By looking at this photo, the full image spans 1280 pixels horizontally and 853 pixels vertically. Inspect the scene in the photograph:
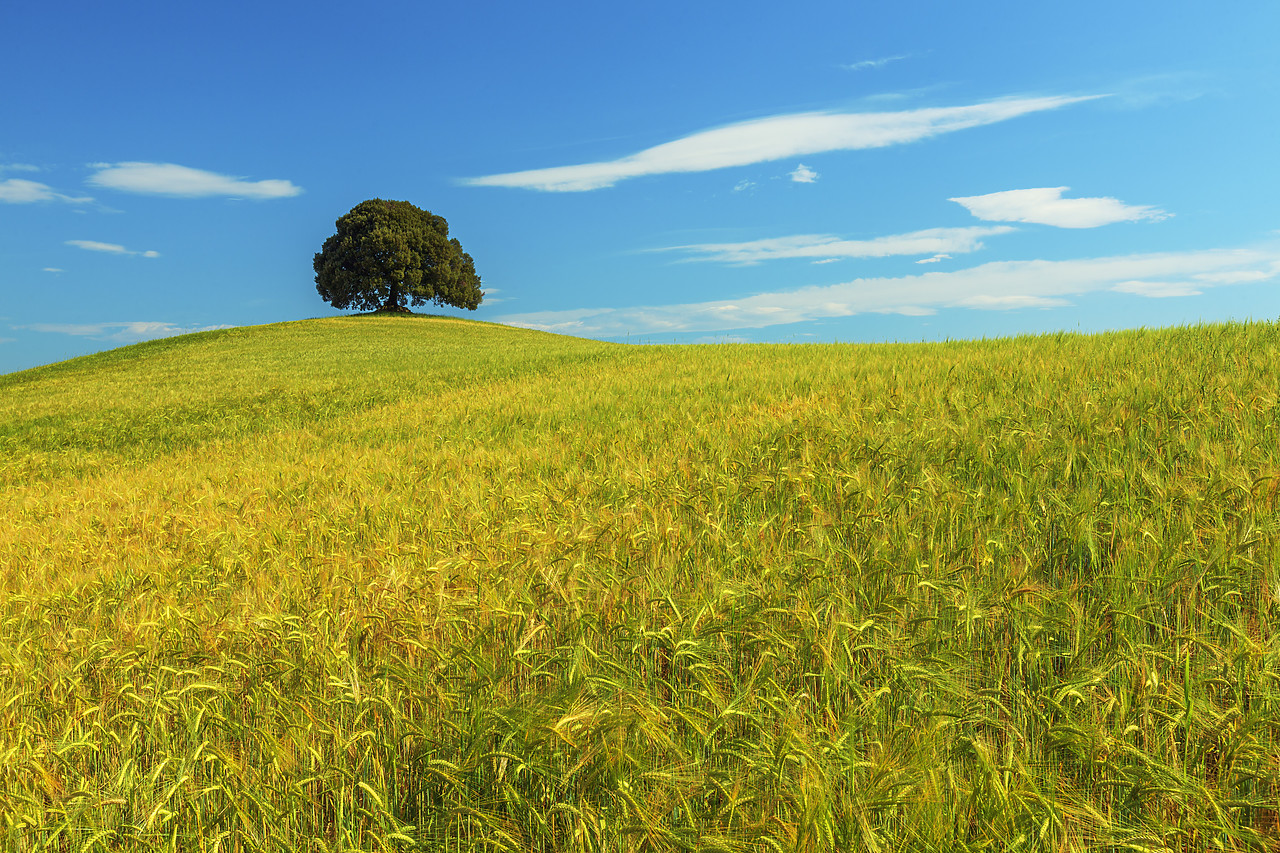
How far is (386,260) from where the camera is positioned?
5506cm

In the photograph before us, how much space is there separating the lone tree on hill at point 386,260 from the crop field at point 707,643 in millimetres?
52171

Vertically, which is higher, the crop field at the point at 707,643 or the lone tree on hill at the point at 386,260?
the lone tree on hill at the point at 386,260

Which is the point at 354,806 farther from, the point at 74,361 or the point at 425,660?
the point at 74,361

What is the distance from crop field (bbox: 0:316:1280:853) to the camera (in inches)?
71.9

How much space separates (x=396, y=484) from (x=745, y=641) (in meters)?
4.44

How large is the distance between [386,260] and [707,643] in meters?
58.7

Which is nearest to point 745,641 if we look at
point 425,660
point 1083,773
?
point 1083,773

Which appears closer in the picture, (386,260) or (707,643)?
(707,643)

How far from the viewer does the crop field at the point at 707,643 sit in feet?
Answer: 5.99

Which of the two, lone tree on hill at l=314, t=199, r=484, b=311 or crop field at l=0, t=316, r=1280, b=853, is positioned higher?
lone tree on hill at l=314, t=199, r=484, b=311

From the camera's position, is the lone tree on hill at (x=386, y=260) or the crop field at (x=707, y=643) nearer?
the crop field at (x=707, y=643)

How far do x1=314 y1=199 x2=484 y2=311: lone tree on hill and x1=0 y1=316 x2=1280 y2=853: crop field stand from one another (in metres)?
52.2

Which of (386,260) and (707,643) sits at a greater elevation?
(386,260)

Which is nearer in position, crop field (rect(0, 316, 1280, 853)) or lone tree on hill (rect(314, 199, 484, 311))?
crop field (rect(0, 316, 1280, 853))
